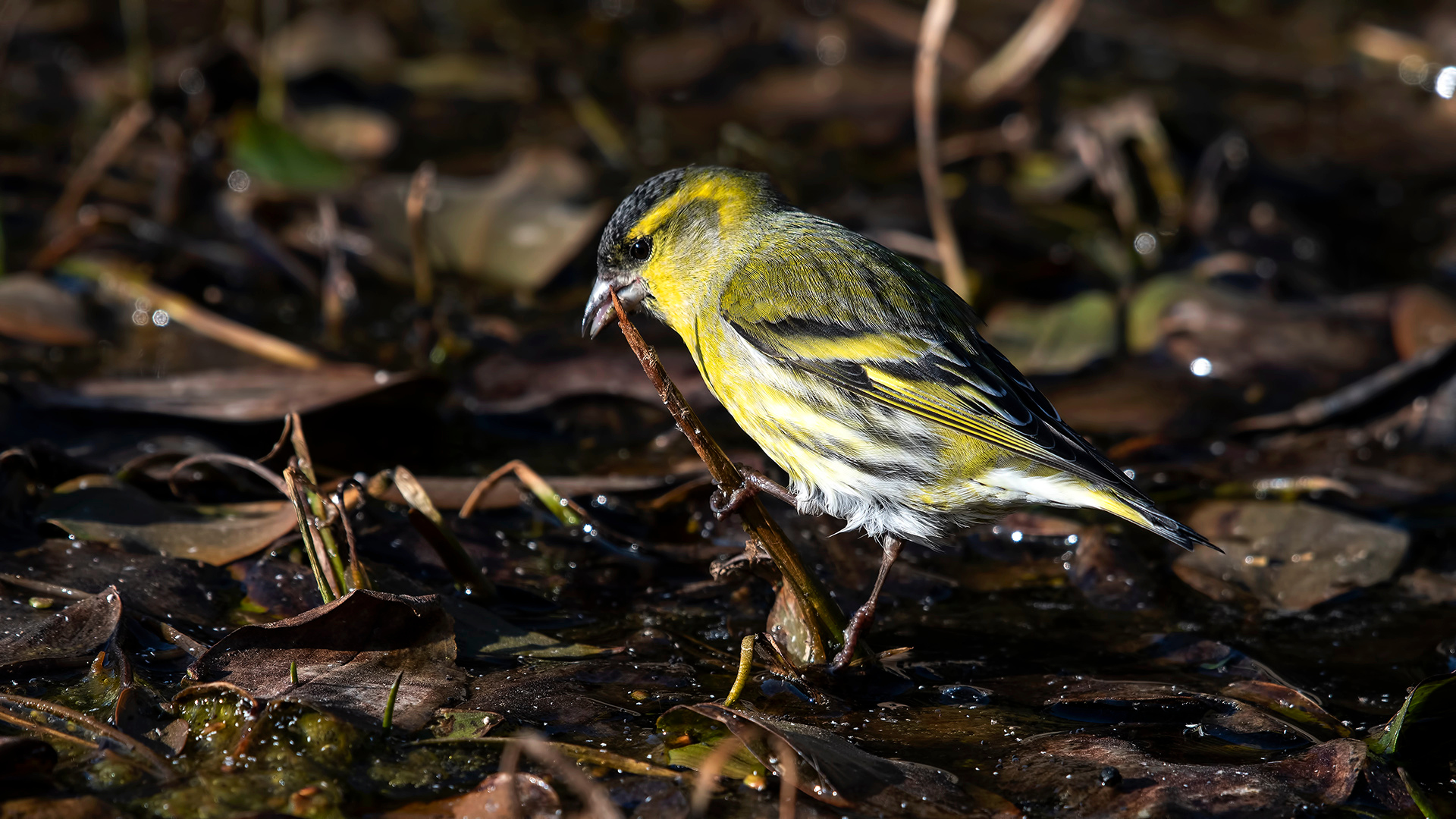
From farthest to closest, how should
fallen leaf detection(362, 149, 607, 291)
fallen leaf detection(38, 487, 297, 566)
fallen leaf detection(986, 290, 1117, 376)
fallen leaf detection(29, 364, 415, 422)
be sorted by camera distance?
fallen leaf detection(362, 149, 607, 291)
fallen leaf detection(986, 290, 1117, 376)
fallen leaf detection(29, 364, 415, 422)
fallen leaf detection(38, 487, 297, 566)

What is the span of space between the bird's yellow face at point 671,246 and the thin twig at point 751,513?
80cm

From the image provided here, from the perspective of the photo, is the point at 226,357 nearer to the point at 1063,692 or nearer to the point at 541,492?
the point at 541,492

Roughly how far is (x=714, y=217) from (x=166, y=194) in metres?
3.04

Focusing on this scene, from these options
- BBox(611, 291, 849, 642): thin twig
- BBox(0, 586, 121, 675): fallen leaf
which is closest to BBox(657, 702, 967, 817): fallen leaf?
BBox(611, 291, 849, 642): thin twig

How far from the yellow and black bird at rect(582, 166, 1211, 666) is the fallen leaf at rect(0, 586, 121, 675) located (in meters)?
1.58

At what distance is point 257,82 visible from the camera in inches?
265

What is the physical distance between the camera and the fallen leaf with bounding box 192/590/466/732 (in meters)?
2.83

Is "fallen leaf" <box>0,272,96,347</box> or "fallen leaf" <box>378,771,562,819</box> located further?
"fallen leaf" <box>0,272,96,347</box>

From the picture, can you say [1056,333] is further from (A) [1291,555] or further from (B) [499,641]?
(B) [499,641]

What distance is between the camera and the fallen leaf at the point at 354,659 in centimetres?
283

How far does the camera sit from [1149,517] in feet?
10.8

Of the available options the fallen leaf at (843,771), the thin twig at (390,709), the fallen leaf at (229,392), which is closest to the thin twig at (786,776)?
the fallen leaf at (843,771)

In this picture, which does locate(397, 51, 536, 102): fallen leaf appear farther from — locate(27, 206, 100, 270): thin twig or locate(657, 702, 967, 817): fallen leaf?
locate(657, 702, 967, 817): fallen leaf

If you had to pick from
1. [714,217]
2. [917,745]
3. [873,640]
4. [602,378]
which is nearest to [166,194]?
[602,378]
